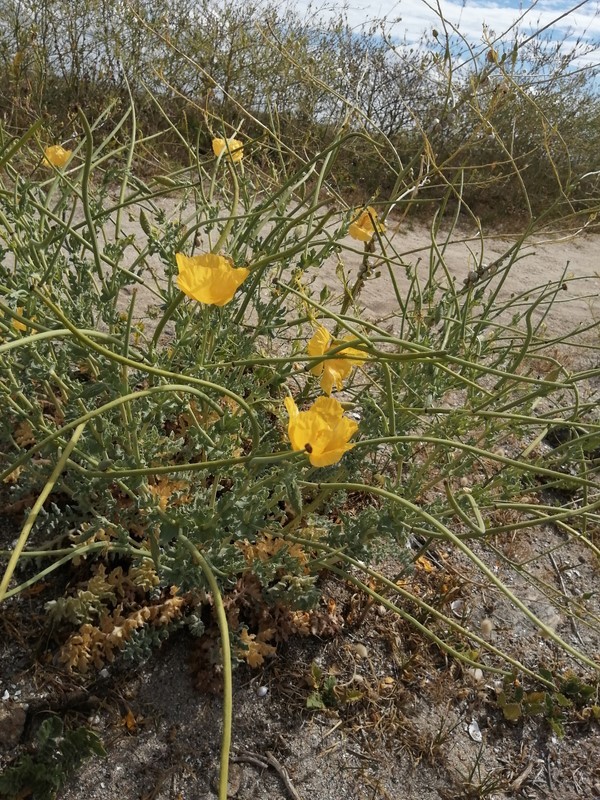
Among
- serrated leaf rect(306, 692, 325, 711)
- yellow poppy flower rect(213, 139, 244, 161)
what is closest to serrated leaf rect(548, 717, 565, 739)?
serrated leaf rect(306, 692, 325, 711)

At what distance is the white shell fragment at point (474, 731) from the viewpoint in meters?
1.46

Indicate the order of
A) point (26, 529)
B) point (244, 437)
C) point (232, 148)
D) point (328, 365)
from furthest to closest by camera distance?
point (244, 437), point (232, 148), point (328, 365), point (26, 529)

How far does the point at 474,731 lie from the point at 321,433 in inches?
39.9

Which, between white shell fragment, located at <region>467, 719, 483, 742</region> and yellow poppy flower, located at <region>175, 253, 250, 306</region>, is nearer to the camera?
yellow poppy flower, located at <region>175, 253, 250, 306</region>

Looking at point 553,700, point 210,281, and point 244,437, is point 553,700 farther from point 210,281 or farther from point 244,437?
point 210,281

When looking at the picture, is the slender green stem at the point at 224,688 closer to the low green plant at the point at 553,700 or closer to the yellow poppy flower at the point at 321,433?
the yellow poppy flower at the point at 321,433

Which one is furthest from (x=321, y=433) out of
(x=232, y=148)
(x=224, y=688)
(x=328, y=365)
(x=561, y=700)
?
(x=561, y=700)

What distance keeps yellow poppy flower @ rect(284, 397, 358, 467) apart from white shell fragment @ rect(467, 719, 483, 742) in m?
0.96

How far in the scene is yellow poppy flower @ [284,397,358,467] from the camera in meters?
0.84

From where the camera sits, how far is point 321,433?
889mm

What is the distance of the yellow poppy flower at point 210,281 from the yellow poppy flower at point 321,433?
211 millimetres

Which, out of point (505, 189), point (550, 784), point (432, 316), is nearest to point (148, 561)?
point (432, 316)

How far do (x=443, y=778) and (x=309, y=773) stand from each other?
1.00 ft

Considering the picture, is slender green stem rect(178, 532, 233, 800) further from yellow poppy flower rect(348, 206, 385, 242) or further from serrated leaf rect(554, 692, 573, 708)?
serrated leaf rect(554, 692, 573, 708)
